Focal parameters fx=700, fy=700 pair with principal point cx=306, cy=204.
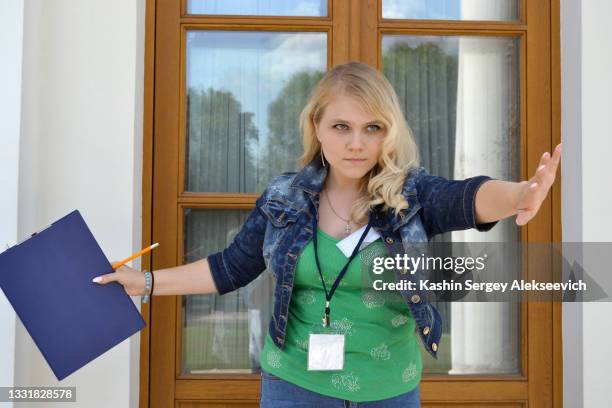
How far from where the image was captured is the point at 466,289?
2.52 m

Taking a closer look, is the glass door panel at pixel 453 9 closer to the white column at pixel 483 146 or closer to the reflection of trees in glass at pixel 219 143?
the white column at pixel 483 146

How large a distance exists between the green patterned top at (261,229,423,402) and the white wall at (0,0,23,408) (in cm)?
114

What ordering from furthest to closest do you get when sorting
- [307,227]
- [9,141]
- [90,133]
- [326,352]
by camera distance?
1. [90,133]
2. [9,141]
3. [307,227]
4. [326,352]

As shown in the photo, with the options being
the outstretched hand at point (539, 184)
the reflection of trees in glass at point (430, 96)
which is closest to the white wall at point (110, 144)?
the reflection of trees in glass at point (430, 96)

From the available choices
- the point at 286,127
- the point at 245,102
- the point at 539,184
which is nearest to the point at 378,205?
the point at 539,184

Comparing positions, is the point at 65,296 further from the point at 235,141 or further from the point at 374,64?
the point at 374,64

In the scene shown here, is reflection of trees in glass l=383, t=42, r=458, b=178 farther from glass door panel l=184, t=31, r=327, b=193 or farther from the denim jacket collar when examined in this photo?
the denim jacket collar

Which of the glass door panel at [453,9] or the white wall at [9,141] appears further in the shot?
the glass door panel at [453,9]

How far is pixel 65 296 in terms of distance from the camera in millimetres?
2174

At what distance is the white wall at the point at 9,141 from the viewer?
258 cm

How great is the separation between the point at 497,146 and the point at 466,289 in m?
0.89

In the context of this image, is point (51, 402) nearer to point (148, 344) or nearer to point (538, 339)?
point (148, 344)

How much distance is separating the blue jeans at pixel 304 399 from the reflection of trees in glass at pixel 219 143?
120cm

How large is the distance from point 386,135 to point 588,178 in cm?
122
